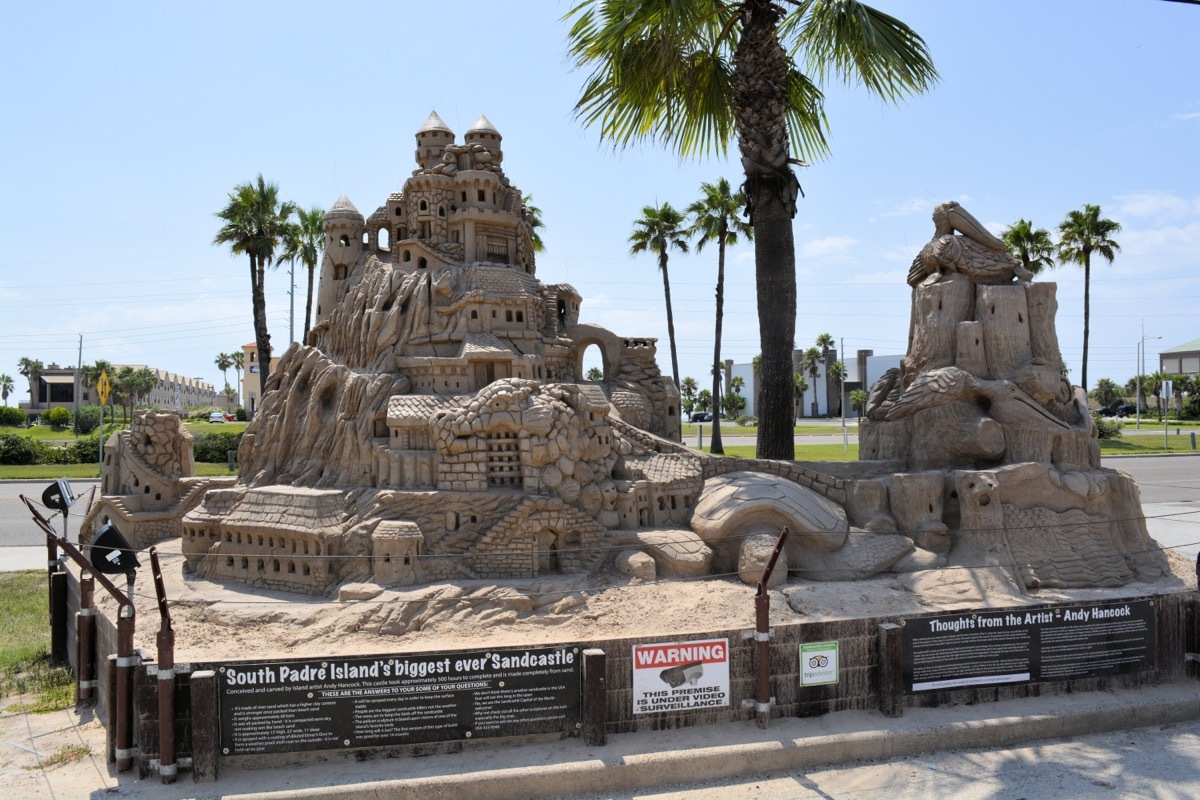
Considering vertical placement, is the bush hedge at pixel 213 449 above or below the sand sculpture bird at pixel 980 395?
below

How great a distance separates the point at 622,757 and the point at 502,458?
875 cm

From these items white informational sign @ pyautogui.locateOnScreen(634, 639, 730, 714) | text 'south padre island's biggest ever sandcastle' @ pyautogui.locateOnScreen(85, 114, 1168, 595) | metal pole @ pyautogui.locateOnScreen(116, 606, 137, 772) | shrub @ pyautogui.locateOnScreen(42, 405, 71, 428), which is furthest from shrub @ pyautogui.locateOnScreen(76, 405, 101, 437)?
white informational sign @ pyautogui.locateOnScreen(634, 639, 730, 714)

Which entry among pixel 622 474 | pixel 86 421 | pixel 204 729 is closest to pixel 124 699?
pixel 204 729

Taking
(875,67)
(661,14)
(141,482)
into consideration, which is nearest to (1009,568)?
(875,67)

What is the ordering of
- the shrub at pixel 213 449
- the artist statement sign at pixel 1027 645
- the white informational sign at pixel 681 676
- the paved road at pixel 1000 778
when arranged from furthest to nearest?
the shrub at pixel 213 449, the artist statement sign at pixel 1027 645, the white informational sign at pixel 681 676, the paved road at pixel 1000 778

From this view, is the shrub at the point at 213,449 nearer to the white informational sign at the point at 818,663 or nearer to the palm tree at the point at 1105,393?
the white informational sign at the point at 818,663

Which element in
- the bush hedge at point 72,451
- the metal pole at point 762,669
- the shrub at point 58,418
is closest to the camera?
the metal pole at point 762,669

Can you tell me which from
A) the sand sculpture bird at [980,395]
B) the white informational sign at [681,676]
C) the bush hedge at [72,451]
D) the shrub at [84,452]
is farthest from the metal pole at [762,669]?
the shrub at [84,452]

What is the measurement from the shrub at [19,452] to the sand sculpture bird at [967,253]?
36.8 meters

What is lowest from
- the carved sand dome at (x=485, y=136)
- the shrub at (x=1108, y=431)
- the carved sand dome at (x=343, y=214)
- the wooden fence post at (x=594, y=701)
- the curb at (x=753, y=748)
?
the curb at (x=753, y=748)

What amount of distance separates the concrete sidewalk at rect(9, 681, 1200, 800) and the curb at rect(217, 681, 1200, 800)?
0.01 m

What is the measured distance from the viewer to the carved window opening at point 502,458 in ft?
54.7

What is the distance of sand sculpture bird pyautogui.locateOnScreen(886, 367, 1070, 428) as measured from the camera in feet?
55.4

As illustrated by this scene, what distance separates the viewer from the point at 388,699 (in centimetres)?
855
